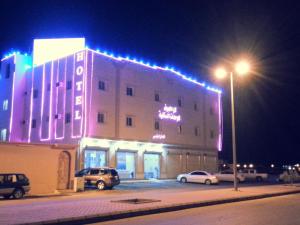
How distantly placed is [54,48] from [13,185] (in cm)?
2705

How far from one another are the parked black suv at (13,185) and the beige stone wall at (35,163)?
2024 millimetres

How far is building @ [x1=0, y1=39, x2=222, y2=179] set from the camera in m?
40.9

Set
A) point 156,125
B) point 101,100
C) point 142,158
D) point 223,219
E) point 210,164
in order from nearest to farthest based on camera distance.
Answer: point 223,219
point 101,100
point 142,158
point 156,125
point 210,164

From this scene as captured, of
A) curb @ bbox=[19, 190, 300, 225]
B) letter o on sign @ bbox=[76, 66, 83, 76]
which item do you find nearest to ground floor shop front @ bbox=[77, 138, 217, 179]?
letter o on sign @ bbox=[76, 66, 83, 76]

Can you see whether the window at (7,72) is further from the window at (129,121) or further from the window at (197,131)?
the window at (197,131)

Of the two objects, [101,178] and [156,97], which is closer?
[101,178]

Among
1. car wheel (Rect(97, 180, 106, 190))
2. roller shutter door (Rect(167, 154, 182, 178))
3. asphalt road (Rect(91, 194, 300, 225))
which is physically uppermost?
roller shutter door (Rect(167, 154, 182, 178))

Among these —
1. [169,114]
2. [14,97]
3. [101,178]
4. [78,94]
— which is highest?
[14,97]

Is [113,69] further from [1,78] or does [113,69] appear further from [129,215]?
[129,215]

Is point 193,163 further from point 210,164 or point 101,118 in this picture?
point 101,118

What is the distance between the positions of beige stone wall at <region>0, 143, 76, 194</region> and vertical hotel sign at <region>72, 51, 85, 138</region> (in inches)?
458

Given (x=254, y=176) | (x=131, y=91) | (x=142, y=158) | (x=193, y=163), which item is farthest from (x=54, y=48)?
(x=254, y=176)

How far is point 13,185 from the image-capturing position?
2283 cm

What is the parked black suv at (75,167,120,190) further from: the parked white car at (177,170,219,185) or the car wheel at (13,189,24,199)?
the parked white car at (177,170,219,185)
